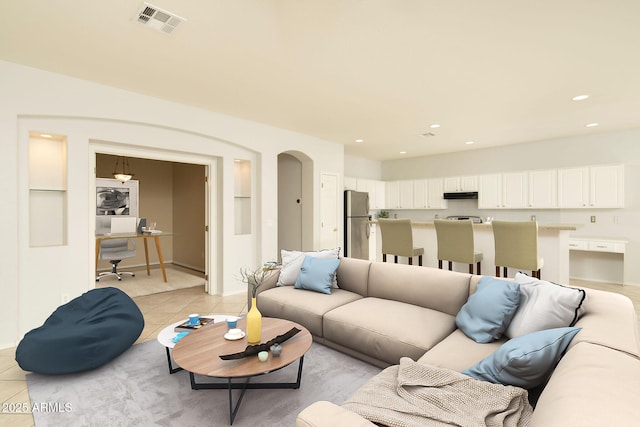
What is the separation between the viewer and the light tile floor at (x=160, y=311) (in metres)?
2.10

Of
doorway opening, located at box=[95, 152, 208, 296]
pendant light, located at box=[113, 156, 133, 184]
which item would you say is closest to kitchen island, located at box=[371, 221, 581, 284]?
doorway opening, located at box=[95, 152, 208, 296]

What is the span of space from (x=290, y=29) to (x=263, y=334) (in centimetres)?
228

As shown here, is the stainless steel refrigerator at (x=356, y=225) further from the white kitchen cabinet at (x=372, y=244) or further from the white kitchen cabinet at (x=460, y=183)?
the white kitchen cabinet at (x=460, y=183)

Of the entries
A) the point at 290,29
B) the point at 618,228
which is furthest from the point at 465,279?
the point at 618,228

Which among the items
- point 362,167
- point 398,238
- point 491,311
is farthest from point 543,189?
point 491,311

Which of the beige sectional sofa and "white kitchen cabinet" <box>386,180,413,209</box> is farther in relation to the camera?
"white kitchen cabinet" <box>386,180,413,209</box>

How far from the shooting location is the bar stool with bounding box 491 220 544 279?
3.52 metres

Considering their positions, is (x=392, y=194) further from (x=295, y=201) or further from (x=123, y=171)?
(x=123, y=171)

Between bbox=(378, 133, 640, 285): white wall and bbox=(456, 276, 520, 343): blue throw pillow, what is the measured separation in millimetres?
4840

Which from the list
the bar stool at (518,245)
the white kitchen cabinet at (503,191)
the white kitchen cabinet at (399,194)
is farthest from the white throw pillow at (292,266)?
the white kitchen cabinet at (399,194)

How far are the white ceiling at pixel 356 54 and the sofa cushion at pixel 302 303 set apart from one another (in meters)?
2.20

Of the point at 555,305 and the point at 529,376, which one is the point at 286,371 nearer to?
the point at 529,376

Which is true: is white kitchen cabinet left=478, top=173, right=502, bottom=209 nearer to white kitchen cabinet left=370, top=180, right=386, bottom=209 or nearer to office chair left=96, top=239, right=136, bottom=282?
white kitchen cabinet left=370, top=180, right=386, bottom=209

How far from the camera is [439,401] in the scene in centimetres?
134
